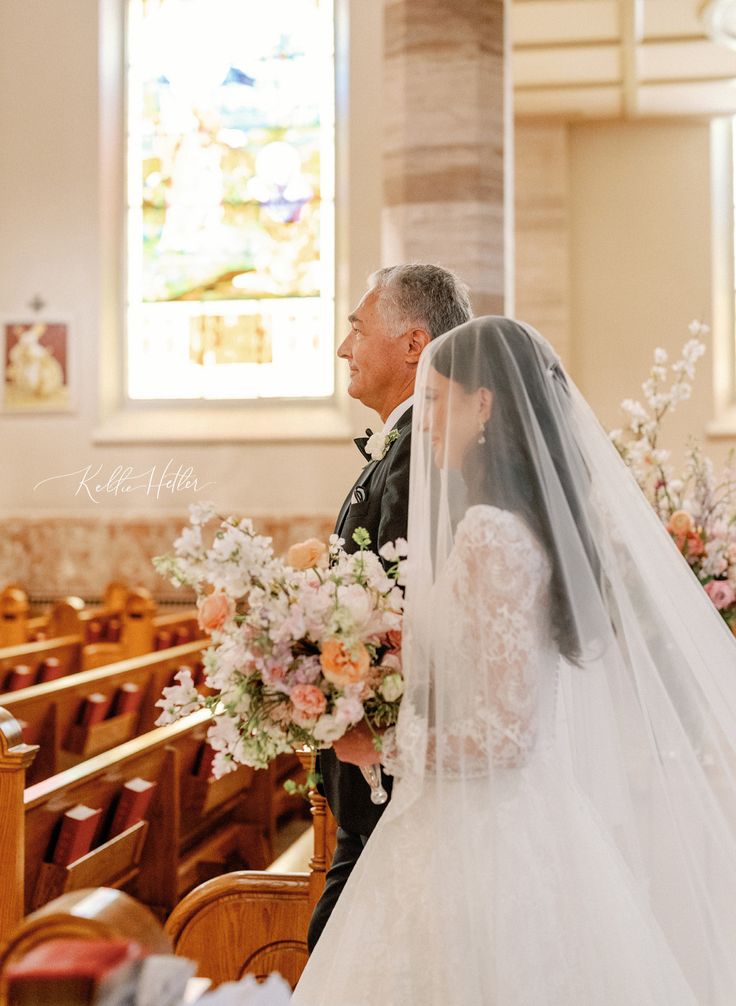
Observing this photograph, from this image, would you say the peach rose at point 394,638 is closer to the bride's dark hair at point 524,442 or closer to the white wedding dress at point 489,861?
the white wedding dress at point 489,861

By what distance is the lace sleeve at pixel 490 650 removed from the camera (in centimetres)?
183

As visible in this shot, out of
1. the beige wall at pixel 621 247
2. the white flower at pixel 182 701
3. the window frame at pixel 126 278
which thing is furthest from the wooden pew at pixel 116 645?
the beige wall at pixel 621 247

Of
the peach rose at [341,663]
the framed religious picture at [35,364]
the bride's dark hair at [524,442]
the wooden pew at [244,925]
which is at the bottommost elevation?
the wooden pew at [244,925]

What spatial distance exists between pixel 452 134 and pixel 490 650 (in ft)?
15.7

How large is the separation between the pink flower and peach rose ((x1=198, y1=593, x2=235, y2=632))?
193 centimetres

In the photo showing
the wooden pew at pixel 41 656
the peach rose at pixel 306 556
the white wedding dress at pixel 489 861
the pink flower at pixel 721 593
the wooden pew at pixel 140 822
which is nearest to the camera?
the white wedding dress at pixel 489 861

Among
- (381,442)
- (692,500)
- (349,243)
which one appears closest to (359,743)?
(381,442)

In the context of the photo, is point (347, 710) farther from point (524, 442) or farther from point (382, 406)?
point (382, 406)

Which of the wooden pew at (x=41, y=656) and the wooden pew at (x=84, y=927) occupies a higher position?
the wooden pew at (x=84, y=927)

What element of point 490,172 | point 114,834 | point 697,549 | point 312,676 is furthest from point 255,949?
point 490,172

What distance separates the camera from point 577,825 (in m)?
1.90

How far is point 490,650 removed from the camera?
183 cm

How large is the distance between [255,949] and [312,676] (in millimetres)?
1249

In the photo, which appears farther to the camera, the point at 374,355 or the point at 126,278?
the point at 126,278
